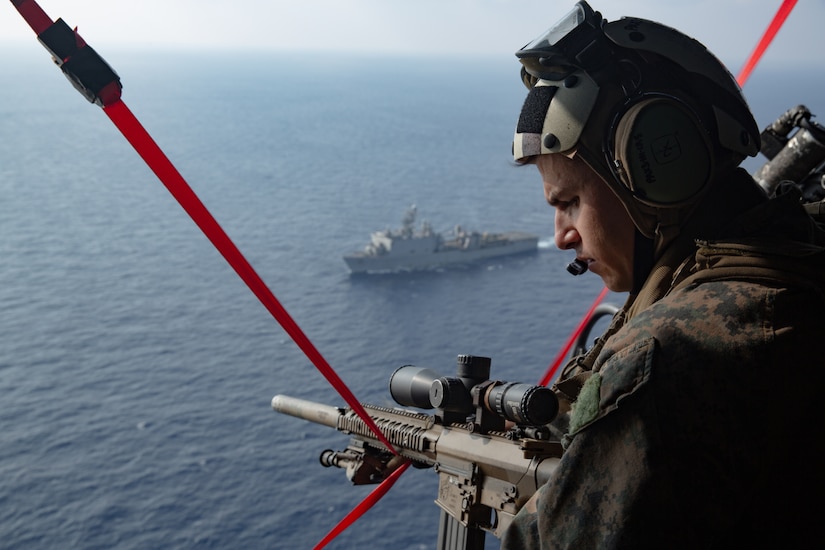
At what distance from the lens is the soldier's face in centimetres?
527

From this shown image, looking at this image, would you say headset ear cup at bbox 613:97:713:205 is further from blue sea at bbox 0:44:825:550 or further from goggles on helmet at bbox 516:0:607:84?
blue sea at bbox 0:44:825:550

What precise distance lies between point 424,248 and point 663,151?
13333cm

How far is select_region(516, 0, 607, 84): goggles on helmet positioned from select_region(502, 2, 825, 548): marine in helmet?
13cm

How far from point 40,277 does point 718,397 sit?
5371 inches

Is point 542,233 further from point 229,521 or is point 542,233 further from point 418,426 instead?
point 418,426

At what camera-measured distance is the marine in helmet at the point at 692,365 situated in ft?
13.0

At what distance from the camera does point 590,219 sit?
5.27 m

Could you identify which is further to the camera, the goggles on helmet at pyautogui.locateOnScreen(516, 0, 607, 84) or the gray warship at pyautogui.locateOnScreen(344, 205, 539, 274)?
the gray warship at pyautogui.locateOnScreen(344, 205, 539, 274)

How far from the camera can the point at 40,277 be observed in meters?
130

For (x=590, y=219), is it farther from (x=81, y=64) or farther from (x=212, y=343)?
(x=212, y=343)

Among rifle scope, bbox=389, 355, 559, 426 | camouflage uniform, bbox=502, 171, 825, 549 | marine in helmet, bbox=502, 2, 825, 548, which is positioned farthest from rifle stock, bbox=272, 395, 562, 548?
camouflage uniform, bbox=502, 171, 825, 549

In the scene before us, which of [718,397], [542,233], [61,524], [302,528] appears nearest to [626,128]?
[718,397]

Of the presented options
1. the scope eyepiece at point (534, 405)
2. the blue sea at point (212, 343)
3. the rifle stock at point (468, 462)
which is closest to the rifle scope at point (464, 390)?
the scope eyepiece at point (534, 405)

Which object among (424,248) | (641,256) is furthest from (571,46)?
(424,248)
